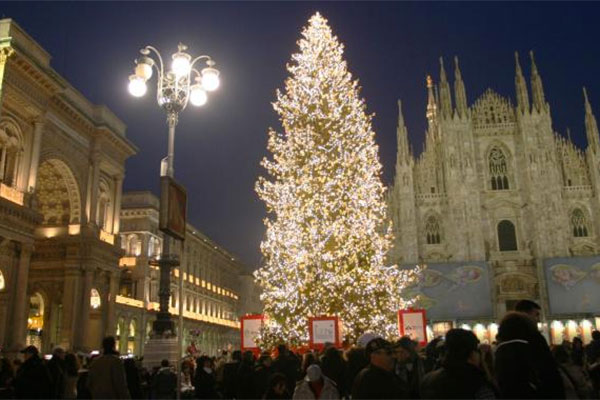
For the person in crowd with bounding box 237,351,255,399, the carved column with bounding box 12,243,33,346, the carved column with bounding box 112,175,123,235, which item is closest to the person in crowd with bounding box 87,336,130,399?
the person in crowd with bounding box 237,351,255,399

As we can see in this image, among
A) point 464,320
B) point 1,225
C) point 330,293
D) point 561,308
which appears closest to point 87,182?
point 1,225

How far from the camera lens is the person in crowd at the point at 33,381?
295 inches

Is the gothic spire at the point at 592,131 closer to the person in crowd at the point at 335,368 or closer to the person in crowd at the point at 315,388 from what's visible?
the person in crowd at the point at 335,368

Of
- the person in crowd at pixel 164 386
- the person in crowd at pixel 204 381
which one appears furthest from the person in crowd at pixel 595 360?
the person in crowd at pixel 164 386

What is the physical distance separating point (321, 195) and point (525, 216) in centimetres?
4067

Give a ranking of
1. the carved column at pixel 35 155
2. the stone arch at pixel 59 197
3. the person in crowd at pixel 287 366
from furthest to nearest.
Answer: the stone arch at pixel 59 197, the carved column at pixel 35 155, the person in crowd at pixel 287 366

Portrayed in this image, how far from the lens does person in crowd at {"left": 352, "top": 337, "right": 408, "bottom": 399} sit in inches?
166

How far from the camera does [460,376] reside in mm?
3498

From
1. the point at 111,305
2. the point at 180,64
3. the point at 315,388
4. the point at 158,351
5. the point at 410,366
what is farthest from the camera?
the point at 111,305

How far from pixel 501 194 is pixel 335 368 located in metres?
46.8

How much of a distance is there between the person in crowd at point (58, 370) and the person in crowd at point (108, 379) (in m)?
2.42

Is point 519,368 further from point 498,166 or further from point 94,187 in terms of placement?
point 498,166

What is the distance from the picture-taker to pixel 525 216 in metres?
50.9

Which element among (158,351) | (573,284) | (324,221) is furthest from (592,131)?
(158,351)
